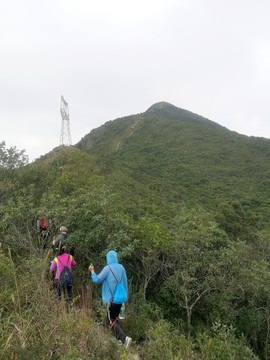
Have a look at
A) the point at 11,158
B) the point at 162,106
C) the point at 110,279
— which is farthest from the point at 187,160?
the point at 162,106

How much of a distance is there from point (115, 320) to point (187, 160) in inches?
1460

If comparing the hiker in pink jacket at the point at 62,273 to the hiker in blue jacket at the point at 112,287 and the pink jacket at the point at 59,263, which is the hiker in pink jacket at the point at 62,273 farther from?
the hiker in blue jacket at the point at 112,287

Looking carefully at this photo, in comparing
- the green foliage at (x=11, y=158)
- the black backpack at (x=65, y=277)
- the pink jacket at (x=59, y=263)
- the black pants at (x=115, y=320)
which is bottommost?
the black pants at (x=115, y=320)

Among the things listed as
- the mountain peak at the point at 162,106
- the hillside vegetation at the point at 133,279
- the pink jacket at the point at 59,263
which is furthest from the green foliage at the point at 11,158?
the mountain peak at the point at 162,106

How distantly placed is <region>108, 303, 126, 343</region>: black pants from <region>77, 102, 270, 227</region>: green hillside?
17.5 metres

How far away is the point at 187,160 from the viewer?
38531 mm

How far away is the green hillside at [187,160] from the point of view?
26.1 meters

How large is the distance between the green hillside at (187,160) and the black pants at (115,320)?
17.5 metres

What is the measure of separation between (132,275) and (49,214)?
2179 millimetres

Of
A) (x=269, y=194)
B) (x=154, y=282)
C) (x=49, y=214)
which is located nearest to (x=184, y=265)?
(x=154, y=282)

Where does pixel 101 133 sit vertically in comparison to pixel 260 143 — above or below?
above

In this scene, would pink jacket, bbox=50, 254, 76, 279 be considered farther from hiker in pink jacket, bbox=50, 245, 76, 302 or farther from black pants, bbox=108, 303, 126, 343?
black pants, bbox=108, 303, 126, 343

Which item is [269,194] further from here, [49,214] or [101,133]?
[101,133]

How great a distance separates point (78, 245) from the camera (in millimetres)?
4535
